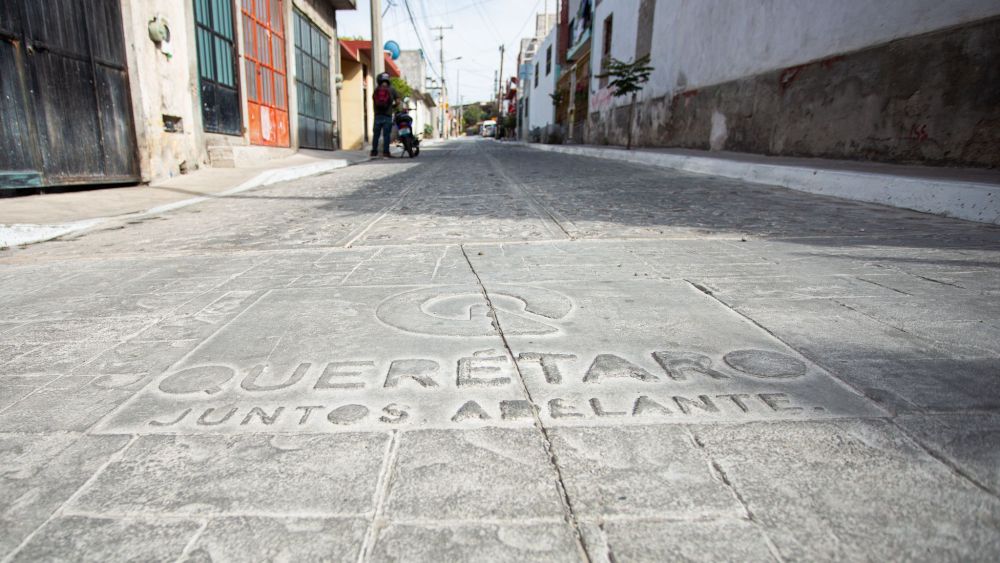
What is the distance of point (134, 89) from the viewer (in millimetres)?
6969

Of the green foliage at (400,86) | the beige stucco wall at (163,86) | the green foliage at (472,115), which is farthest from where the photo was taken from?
Answer: the green foliage at (472,115)

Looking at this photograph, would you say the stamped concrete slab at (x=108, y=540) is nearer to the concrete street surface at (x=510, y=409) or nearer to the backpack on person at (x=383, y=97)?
the concrete street surface at (x=510, y=409)

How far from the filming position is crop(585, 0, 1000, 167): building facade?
17.9 ft

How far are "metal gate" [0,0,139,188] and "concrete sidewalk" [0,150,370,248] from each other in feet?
0.98

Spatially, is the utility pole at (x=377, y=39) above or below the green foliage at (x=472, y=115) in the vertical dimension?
below

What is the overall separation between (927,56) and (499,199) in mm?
4868

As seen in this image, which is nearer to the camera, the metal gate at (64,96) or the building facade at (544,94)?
the metal gate at (64,96)

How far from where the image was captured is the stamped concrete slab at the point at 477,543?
2.86 feet

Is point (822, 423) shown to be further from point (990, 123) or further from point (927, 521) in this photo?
point (990, 123)

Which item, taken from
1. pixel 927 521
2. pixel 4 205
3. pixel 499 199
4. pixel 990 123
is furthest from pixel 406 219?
pixel 990 123

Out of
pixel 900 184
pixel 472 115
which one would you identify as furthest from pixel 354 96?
pixel 472 115

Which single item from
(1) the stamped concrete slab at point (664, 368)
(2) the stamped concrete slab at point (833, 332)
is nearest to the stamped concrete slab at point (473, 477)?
(1) the stamped concrete slab at point (664, 368)

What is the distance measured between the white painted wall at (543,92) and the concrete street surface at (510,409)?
97.5ft

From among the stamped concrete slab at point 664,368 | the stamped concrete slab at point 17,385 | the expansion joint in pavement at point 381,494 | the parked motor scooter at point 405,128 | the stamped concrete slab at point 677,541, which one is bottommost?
the stamped concrete slab at point 17,385
